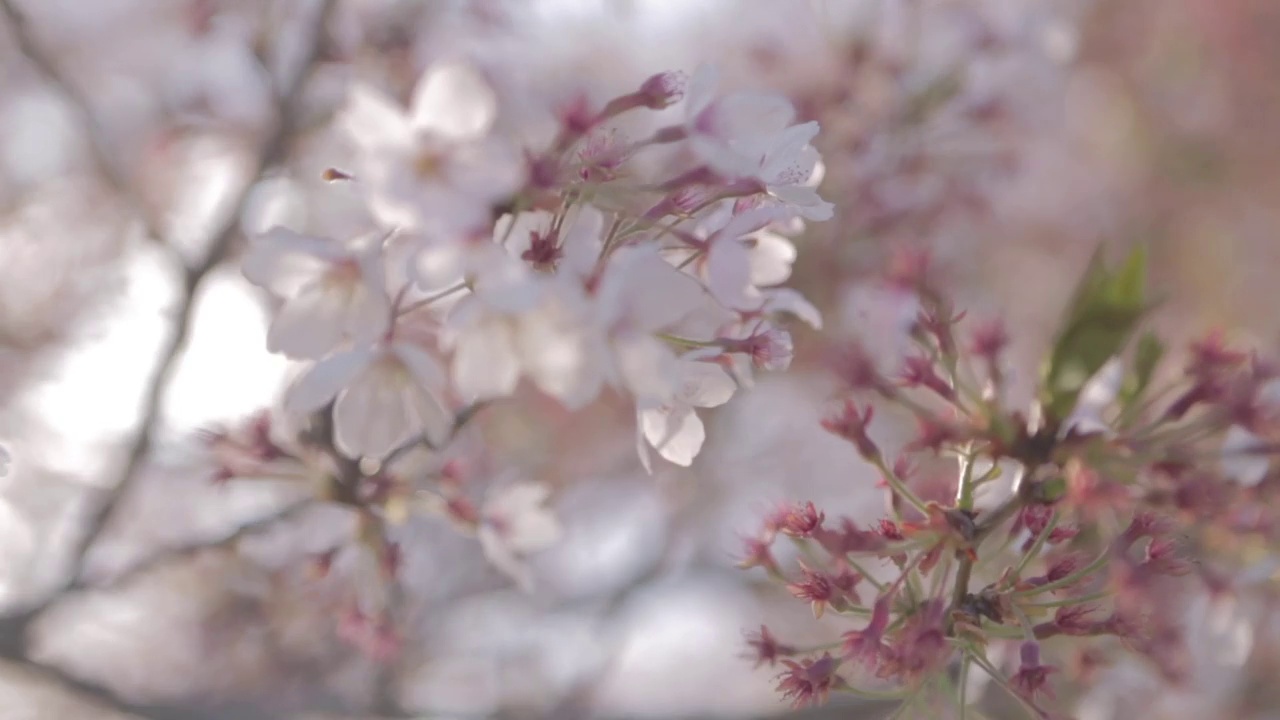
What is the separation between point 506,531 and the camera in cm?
156

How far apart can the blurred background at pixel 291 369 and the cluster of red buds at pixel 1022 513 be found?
0.67 feet

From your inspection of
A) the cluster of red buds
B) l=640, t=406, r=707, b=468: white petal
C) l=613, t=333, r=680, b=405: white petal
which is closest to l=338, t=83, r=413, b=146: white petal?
l=613, t=333, r=680, b=405: white petal

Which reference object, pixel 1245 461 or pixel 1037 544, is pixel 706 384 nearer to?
pixel 1037 544

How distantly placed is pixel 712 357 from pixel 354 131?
19.0 inches

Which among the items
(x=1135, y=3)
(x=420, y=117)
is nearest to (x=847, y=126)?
(x=420, y=117)

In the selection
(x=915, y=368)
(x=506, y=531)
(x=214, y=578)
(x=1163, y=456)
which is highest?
(x=915, y=368)

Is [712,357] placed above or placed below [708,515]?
above

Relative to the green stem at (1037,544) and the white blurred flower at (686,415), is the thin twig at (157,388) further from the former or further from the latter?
the green stem at (1037,544)

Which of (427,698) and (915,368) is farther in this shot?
(427,698)

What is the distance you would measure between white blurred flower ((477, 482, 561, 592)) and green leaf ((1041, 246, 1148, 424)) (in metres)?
0.80

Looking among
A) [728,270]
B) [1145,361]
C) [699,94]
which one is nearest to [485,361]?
[728,270]

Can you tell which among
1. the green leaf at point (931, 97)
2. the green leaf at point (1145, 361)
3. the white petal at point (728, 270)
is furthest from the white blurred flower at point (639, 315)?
the green leaf at point (931, 97)

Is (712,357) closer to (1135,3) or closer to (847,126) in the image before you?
(847,126)

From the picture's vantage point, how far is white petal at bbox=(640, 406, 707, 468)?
3.72 feet
